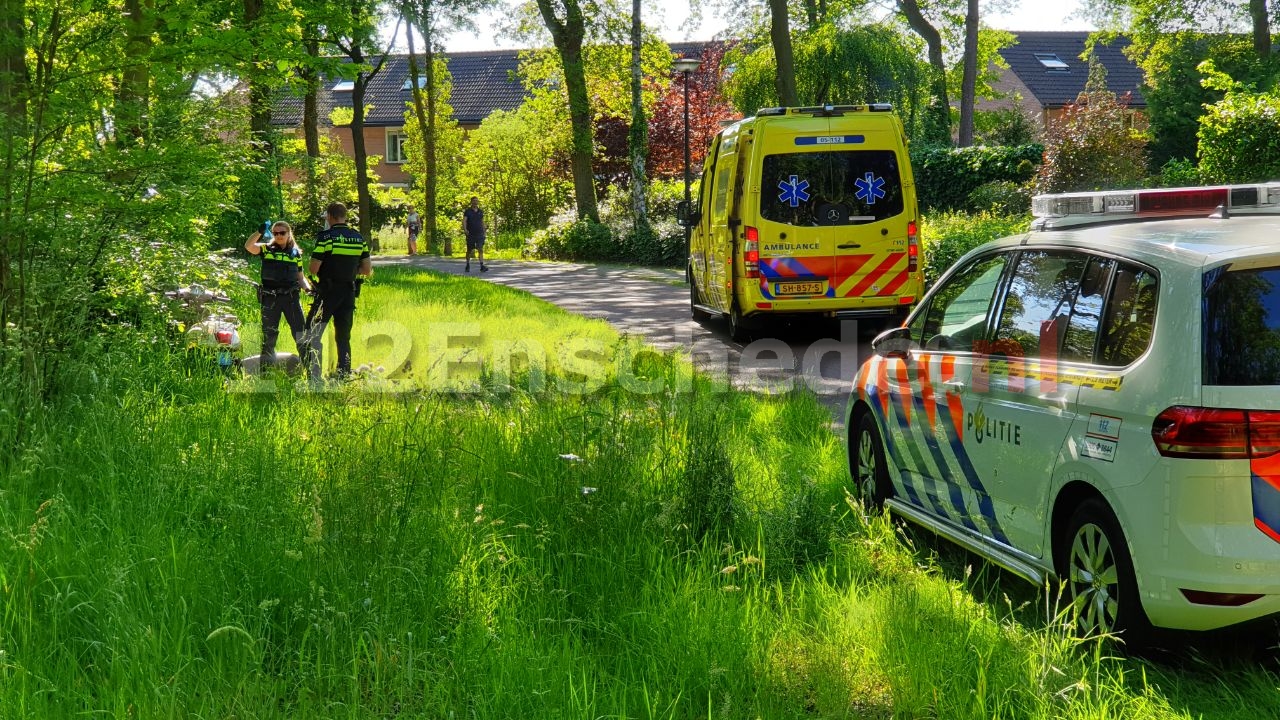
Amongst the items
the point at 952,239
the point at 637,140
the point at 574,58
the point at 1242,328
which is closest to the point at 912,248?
the point at 952,239

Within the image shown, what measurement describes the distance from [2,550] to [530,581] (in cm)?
200

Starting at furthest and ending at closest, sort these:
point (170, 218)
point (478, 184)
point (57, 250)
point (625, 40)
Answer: point (478, 184) → point (625, 40) → point (170, 218) → point (57, 250)

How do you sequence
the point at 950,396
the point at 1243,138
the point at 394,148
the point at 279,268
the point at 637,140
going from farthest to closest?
the point at 394,148, the point at 637,140, the point at 1243,138, the point at 279,268, the point at 950,396

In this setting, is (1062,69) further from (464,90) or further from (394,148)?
(394,148)

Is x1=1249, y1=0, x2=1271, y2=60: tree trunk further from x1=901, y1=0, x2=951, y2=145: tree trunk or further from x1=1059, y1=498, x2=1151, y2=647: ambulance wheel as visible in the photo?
x1=1059, y1=498, x2=1151, y2=647: ambulance wheel

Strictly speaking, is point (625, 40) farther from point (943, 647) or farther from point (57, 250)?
point (943, 647)

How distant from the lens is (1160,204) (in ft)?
17.8

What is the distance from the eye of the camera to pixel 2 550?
479 cm

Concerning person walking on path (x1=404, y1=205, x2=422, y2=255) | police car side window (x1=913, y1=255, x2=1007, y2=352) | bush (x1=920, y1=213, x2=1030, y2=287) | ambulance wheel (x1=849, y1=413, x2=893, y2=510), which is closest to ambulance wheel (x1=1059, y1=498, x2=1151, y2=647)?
police car side window (x1=913, y1=255, x2=1007, y2=352)

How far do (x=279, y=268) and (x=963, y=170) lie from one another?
78.6ft

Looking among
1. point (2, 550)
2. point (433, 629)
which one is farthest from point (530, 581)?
point (2, 550)

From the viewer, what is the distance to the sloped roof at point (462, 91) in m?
74.2

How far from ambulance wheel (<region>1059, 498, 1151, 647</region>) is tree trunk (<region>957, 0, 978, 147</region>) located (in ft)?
115

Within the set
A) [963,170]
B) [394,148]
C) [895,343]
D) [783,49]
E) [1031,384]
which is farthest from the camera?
[394,148]
